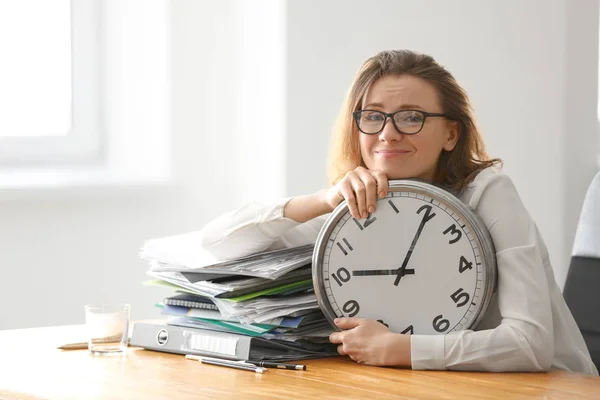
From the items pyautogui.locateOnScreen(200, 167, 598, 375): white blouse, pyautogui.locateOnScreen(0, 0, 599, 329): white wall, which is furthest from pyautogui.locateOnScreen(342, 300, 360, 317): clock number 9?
pyautogui.locateOnScreen(0, 0, 599, 329): white wall

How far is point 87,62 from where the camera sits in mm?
3326

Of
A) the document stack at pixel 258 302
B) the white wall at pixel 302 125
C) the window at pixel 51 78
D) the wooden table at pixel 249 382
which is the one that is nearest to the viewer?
the wooden table at pixel 249 382

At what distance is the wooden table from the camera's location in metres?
1.38

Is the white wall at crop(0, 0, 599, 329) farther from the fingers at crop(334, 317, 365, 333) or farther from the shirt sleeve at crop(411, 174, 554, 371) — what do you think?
the fingers at crop(334, 317, 365, 333)

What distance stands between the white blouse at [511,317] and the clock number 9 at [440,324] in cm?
4

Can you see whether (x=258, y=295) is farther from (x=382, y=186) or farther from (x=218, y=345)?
(x=382, y=186)

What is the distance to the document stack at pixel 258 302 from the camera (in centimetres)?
162

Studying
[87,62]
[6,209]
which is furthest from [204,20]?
[6,209]

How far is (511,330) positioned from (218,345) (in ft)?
1.56

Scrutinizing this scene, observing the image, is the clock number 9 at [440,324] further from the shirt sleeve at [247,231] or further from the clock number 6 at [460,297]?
the shirt sleeve at [247,231]

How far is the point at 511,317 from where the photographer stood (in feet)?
5.04

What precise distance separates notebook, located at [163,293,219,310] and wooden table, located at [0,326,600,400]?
0.32ft

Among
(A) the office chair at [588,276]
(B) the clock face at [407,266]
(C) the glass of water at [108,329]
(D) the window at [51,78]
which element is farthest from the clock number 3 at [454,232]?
(D) the window at [51,78]

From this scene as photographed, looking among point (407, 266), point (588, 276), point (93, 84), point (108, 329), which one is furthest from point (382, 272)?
point (93, 84)
